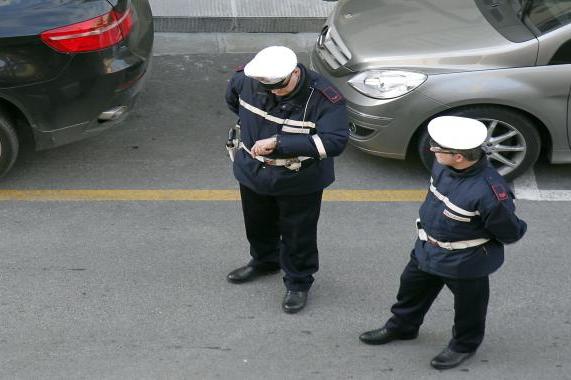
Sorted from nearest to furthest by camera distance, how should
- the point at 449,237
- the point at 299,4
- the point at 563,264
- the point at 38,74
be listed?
the point at 449,237 → the point at 563,264 → the point at 38,74 → the point at 299,4

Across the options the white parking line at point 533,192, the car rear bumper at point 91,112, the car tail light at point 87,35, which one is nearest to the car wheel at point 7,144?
the car rear bumper at point 91,112

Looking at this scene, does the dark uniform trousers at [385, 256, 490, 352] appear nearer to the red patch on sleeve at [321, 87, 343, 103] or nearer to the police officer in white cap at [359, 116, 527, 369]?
the police officer in white cap at [359, 116, 527, 369]

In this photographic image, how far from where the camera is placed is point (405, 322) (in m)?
4.23

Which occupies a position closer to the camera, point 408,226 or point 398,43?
point 408,226

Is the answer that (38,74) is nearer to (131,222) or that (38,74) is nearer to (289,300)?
(131,222)

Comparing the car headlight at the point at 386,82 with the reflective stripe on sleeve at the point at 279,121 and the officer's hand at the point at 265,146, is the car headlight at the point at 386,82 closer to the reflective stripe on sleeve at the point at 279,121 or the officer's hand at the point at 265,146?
the reflective stripe on sleeve at the point at 279,121

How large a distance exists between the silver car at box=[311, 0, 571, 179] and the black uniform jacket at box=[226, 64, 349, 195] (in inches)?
59.7

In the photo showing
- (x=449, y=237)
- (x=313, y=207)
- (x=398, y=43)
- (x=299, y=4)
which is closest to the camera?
(x=449, y=237)

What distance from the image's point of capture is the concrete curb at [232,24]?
8.34m

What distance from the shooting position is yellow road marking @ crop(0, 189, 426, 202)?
5676 millimetres

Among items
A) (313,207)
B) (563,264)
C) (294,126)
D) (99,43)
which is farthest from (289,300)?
(99,43)

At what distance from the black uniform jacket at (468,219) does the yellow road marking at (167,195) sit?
1871 mm

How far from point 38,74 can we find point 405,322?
2.76m

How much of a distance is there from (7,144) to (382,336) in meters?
2.80
